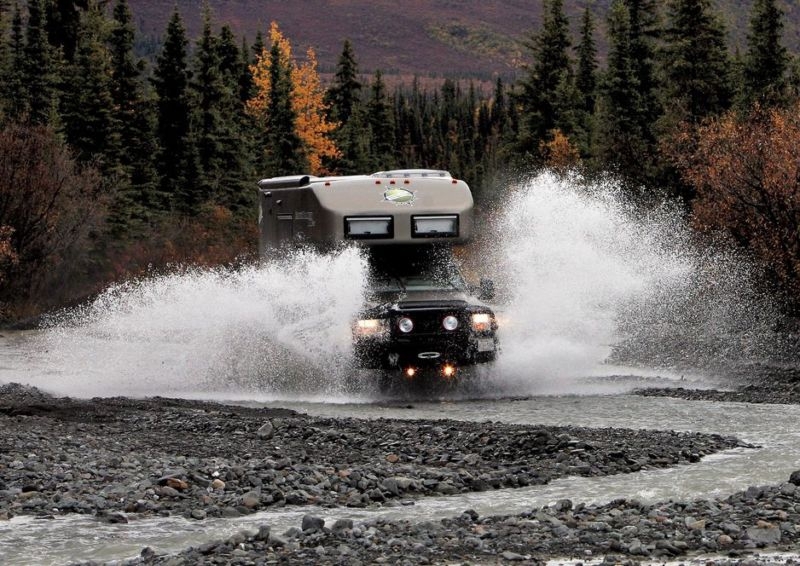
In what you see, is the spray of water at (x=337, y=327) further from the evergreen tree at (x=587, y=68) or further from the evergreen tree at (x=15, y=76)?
the evergreen tree at (x=587, y=68)

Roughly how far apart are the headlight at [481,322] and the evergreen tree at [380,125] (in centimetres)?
7629

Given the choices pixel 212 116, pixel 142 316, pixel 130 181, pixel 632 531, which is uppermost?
pixel 212 116

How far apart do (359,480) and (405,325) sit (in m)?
6.12

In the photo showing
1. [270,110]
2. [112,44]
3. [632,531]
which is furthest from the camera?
[270,110]

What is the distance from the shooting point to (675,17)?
53625 mm

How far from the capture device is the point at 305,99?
78750 mm

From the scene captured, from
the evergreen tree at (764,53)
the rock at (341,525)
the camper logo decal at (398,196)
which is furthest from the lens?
the evergreen tree at (764,53)

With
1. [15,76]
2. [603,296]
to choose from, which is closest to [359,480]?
[603,296]

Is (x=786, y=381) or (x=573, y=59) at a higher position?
(x=573, y=59)

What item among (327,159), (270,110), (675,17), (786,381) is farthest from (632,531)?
(327,159)

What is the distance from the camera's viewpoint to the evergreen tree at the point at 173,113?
69.1m

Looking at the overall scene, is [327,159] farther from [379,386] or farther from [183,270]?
[379,386]

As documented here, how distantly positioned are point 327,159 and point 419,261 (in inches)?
2570

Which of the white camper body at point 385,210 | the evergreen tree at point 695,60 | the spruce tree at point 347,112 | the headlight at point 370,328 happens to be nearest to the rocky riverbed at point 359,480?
the headlight at point 370,328
